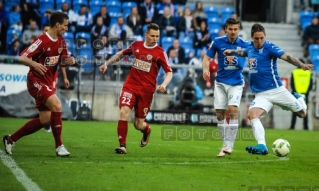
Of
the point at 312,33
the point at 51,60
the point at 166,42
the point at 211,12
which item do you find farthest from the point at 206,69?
the point at 211,12

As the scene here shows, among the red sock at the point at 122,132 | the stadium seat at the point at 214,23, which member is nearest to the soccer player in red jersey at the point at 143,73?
the red sock at the point at 122,132

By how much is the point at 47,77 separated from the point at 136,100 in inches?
71.2

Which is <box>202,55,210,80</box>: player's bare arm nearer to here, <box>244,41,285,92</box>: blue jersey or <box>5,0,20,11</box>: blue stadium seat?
<box>244,41,285,92</box>: blue jersey

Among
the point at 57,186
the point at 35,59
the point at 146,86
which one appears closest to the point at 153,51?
the point at 146,86

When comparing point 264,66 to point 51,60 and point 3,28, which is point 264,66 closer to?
point 51,60

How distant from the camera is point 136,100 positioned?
11.7 meters

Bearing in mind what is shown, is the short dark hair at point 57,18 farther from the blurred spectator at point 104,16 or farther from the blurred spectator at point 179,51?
the blurred spectator at point 104,16

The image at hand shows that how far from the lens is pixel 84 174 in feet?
27.9

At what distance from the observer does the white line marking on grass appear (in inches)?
292

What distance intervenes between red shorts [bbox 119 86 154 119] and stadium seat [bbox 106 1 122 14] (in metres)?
14.2

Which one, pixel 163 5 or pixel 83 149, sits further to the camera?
pixel 163 5

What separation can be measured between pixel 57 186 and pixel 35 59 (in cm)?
347

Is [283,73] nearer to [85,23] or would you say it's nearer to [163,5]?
[163,5]

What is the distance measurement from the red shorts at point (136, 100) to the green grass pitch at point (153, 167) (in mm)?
724
